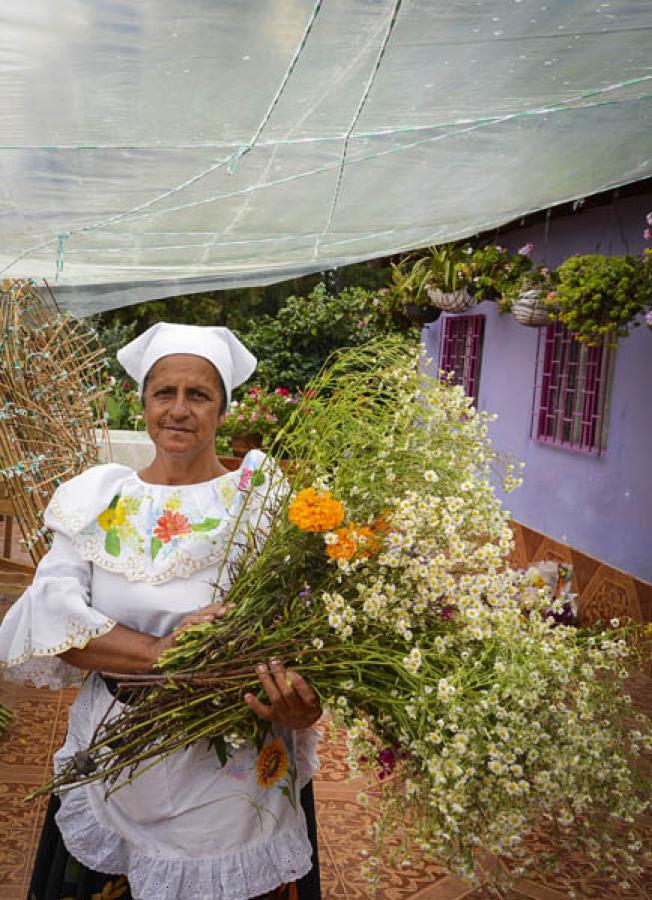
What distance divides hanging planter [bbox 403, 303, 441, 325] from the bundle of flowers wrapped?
6749 mm

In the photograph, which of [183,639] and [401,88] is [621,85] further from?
[183,639]

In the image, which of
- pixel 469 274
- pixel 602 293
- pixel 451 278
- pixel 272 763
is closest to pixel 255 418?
pixel 451 278

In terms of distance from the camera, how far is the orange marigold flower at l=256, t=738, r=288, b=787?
5.81 feet

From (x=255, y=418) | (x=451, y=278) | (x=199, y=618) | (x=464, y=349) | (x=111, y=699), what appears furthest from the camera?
(x=464, y=349)

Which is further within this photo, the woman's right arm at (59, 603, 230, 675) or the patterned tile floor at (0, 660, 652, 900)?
the patterned tile floor at (0, 660, 652, 900)

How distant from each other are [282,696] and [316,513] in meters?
0.31

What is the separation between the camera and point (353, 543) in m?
1.58

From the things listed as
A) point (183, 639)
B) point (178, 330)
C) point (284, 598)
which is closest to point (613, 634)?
point (284, 598)

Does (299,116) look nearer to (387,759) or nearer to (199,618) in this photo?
(199,618)

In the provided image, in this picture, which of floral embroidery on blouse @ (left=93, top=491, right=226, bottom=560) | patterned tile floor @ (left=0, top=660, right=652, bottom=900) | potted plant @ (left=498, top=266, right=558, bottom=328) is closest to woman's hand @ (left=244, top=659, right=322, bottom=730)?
floral embroidery on blouse @ (left=93, top=491, right=226, bottom=560)

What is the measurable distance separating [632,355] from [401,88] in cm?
410

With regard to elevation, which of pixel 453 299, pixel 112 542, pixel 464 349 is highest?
pixel 453 299

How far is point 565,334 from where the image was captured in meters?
7.12

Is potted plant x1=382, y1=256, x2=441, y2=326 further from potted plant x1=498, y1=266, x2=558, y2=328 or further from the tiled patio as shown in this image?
the tiled patio
